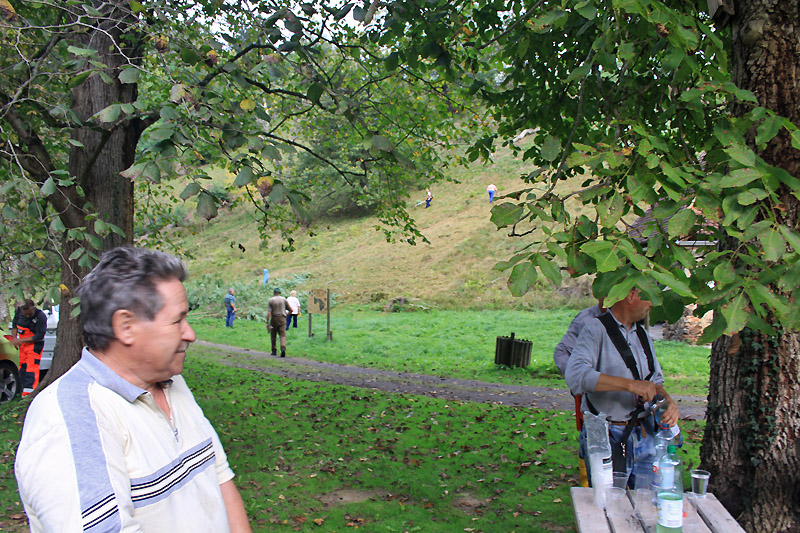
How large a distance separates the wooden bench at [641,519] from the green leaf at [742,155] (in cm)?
176

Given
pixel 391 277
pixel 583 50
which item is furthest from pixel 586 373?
pixel 391 277

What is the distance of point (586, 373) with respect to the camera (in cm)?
418

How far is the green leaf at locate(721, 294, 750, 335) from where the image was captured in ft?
8.63

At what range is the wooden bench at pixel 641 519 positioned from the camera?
3168 millimetres

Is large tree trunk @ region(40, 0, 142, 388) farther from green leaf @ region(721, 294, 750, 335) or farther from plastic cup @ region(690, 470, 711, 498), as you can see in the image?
green leaf @ region(721, 294, 750, 335)

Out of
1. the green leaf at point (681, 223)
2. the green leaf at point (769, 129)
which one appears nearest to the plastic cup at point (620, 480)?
the green leaf at point (681, 223)

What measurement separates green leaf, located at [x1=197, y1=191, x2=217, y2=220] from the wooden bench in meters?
2.43

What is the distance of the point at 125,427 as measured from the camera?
1770 millimetres

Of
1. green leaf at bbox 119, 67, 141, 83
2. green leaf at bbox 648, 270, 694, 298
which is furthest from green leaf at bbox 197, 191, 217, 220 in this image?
green leaf at bbox 648, 270, 694, 298

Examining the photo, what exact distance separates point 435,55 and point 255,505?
4.41m

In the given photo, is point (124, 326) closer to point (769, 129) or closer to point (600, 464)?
point (600, 464)

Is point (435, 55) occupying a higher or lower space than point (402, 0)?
lower

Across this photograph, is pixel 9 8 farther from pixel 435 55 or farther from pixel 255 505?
pixel 255 505

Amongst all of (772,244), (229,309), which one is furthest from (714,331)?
(229,309)
